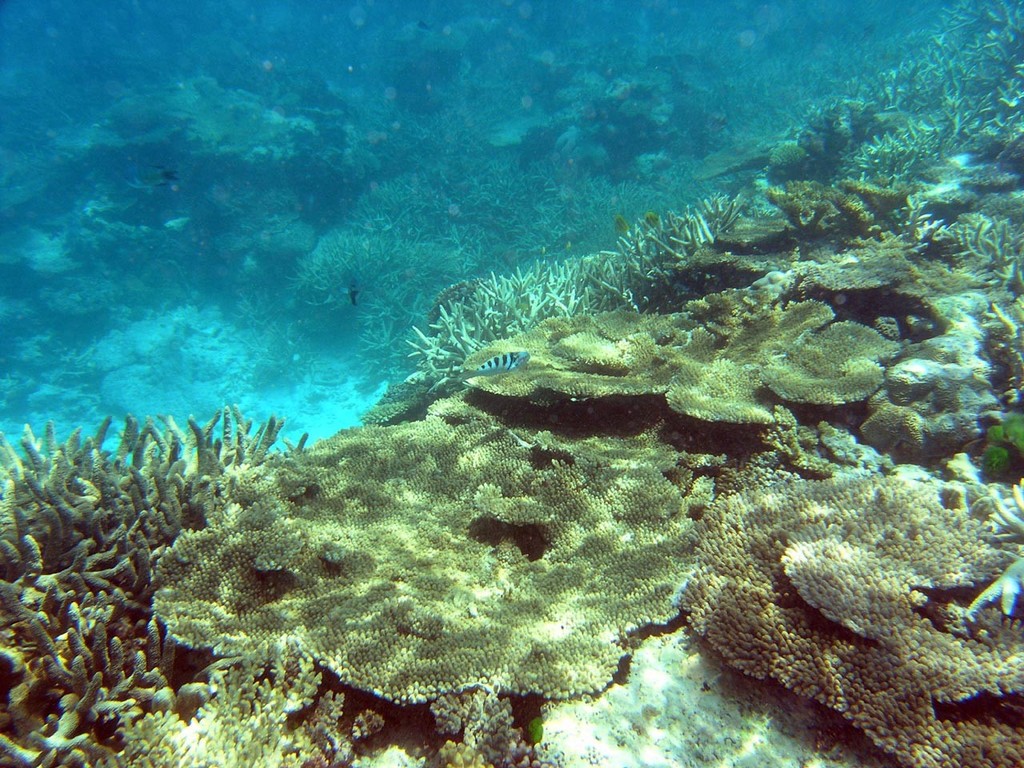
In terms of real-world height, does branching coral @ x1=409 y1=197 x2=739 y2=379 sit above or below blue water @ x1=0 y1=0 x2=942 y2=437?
below

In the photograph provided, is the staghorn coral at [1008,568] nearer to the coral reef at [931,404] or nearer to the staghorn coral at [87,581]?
the coral reef at [931,404]

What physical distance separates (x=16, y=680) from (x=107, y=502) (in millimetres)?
953

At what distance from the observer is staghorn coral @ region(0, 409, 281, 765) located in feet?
7.14

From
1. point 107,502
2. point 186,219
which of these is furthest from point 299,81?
point 107,502

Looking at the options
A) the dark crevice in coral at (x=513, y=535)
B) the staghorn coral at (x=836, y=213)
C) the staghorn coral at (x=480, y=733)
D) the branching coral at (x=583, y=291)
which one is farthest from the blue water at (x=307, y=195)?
the staghorn coral at (x=480, y=733)

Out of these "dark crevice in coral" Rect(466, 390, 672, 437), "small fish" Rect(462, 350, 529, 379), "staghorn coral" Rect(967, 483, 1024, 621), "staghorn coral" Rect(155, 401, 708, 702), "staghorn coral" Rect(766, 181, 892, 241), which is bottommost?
"staghorn coral" Rect(967, 483, 1024, 621)

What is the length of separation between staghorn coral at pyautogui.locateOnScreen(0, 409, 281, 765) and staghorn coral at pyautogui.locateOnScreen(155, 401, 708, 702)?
0.59ft

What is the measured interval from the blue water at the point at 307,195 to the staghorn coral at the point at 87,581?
24.3 feet

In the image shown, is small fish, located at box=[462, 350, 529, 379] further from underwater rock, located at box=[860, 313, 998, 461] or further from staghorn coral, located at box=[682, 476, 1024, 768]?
underwater rock, located at box=[860, 313, 998, 461]

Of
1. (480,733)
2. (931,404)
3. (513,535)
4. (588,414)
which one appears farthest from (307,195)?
(480,733)

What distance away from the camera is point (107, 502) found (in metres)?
2.95

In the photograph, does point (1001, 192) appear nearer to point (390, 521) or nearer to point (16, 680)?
point (390, 521)

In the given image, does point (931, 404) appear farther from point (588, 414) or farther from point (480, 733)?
point (480, 733)

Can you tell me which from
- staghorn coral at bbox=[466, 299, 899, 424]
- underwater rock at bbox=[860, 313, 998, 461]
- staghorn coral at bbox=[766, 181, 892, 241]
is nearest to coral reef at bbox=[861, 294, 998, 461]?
underwater rock at bbox=[860, 313, 998, 461]
